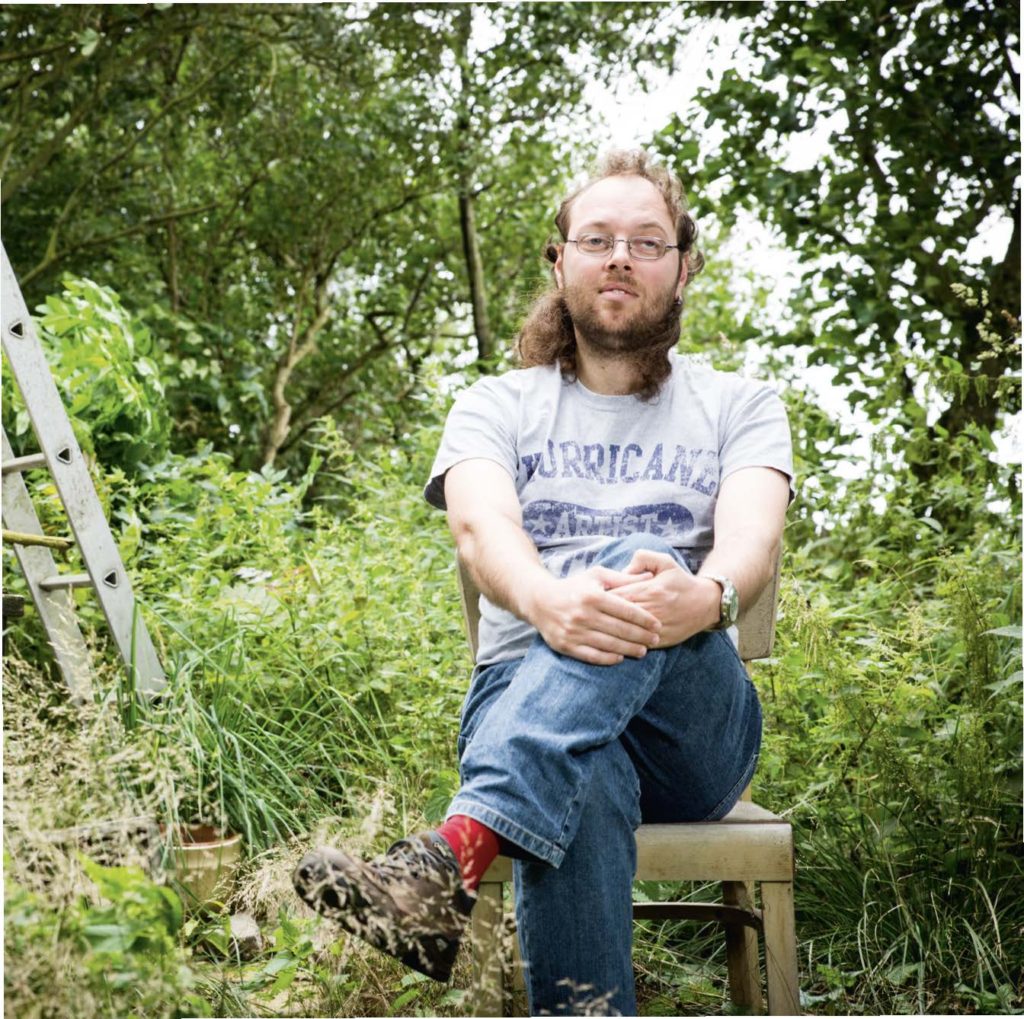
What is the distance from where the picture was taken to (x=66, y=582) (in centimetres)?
296

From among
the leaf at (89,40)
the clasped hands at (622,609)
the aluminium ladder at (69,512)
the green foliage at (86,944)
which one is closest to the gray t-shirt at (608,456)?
the clasped hands at (622,609)

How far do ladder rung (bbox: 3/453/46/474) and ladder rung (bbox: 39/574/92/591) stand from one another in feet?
0.92

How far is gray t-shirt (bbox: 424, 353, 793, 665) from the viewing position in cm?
199

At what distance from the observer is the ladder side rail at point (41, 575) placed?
2912 millimetres

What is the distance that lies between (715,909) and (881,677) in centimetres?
74

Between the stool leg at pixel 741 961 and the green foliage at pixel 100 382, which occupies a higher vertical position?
the green foliage at pixel 100 382

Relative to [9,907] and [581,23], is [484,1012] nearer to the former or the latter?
[9,907]

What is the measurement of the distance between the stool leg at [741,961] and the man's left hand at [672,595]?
0.61m

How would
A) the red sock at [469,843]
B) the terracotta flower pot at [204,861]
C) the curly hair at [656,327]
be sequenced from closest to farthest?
the red sock at [469,843] → the curly hair at [656,327] → the terracotta flower pot at [204,861]

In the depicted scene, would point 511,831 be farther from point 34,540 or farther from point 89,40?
point 89,40

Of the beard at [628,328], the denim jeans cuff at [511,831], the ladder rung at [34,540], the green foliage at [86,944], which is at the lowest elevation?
the green foliage at [86,944]

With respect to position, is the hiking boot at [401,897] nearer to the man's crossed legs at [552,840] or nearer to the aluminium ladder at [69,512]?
the man's crossed legs at [552,840]

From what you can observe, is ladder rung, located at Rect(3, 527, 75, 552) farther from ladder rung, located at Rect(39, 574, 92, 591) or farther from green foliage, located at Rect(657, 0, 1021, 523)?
green foliage, located at Rect(657, 0, 1021, 523)

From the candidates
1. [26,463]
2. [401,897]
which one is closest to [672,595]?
[401,897]
